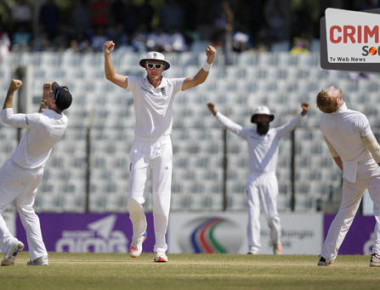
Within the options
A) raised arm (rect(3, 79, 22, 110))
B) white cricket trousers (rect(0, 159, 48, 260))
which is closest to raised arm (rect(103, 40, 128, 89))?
raised arm (rect(3, 79, 22, 110))

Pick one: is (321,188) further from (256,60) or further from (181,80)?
(181,80)

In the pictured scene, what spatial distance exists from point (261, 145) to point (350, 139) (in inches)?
204

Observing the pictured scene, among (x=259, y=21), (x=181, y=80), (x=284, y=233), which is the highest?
(x=259, y=21)

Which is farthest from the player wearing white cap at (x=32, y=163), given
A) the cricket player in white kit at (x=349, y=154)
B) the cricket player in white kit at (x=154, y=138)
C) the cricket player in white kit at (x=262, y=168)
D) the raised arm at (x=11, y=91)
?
the cricket player in white kit at (x=262, y=168)

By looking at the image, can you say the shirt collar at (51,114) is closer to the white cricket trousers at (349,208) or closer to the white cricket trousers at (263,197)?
the white cricket trousers at (349,208)

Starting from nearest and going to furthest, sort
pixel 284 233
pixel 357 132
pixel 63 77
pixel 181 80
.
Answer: pixel 357 132, pixel 181 80, pixel 284 233, pixel 63 77

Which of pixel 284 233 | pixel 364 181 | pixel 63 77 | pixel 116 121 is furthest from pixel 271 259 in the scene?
pixel 63 77

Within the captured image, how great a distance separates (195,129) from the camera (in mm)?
20094

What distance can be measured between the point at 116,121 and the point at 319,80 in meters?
Answer: 4.61

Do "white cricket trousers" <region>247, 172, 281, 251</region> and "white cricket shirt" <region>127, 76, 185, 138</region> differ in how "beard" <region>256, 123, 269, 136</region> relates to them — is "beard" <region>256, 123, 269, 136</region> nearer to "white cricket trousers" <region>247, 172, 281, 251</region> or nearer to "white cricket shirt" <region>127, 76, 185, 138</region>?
"white cricket trousers" <region>247, 172, 281, 251</region>

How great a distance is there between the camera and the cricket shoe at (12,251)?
10.4 m

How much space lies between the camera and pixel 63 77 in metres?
23.0

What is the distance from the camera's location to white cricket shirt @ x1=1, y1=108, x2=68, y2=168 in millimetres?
10586

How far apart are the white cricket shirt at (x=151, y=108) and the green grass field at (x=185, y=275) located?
1553 mm
